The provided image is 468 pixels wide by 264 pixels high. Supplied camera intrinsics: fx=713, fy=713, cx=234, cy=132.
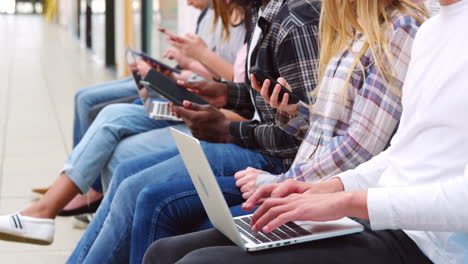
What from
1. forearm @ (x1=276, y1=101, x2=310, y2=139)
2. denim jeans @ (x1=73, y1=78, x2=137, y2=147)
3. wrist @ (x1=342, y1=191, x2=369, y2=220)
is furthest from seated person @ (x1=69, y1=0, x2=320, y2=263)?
denim jeans @ (x1=73, y1=78, x2=137, y2=147)

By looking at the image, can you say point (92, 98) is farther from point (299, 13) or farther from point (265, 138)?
point (299, 13)

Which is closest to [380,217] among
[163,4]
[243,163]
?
[243,163]

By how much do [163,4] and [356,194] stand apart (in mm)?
4991

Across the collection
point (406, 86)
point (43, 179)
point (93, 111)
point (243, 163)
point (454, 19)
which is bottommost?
point (43, 179)

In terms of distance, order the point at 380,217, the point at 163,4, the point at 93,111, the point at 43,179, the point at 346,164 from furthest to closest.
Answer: the point at 163,4
the point at 43,179
the point at 93,111
the point at 346,164
the point at 380,217

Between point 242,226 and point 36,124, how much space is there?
14.2 ft

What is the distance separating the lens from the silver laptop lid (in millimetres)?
1300

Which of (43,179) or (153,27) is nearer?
(43,179)

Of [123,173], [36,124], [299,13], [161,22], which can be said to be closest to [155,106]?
[123,173]

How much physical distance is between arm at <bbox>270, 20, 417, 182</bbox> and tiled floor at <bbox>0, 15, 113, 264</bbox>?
143 cm

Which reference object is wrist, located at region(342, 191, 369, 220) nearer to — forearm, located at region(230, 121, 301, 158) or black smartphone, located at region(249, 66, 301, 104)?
black smartphone, located at region(249, 66, 301, 104)

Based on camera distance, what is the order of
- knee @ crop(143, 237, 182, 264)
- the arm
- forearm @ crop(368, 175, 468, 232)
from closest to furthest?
forearm @ crop(368, 175, 468, 232), knee @ crop(143, 237, 182, 264), the arm

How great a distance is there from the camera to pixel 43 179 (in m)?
3.88

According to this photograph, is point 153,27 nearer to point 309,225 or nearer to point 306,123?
point 306,123
